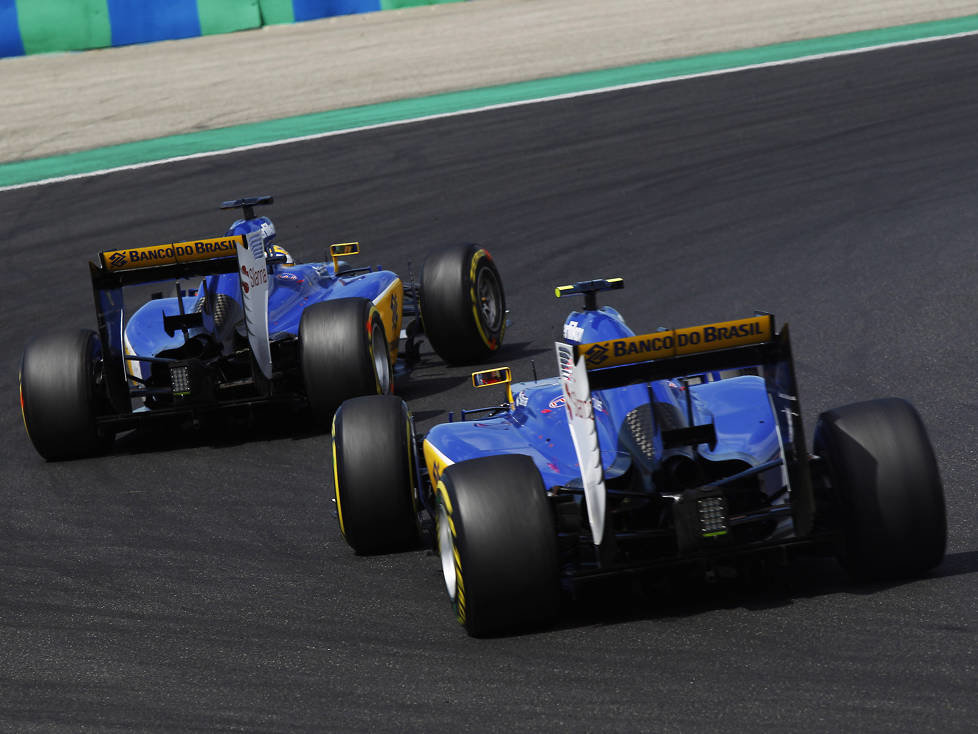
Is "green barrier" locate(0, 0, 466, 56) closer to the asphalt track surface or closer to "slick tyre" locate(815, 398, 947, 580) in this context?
the asphalt track surface

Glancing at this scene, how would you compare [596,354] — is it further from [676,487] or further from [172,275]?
[172,275]

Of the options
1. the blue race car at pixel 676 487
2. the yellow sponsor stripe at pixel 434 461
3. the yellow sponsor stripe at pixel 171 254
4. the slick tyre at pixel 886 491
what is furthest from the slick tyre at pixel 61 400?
the slick tyre at pixel 886 491

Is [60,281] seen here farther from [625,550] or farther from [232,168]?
[625,550]

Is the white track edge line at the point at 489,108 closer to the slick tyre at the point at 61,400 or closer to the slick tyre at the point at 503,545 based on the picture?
the slick tyre at the point at 61,400

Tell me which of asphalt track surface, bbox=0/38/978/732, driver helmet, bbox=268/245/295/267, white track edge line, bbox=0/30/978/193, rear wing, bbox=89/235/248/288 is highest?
white track edge line, bbox=0/30/978/193

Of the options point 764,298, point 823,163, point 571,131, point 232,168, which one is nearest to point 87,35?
point 232,168

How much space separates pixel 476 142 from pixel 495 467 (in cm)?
1500

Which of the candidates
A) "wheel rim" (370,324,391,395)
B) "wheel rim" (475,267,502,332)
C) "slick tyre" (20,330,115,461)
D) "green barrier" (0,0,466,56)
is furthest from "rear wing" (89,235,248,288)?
"green barrier" (0,0,466,56)

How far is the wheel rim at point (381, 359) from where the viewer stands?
1092 cm

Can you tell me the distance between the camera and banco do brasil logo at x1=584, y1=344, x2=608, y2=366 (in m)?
6.08

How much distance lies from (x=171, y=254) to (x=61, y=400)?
1.31 meters

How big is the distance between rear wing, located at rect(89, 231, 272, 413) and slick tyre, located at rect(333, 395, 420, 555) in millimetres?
2993

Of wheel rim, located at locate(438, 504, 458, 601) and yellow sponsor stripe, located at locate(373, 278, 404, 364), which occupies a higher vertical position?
yellow sponsor stripe, located at locate(373, 278, 404, 364)

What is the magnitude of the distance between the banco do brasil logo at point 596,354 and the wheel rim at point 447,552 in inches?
37.7
